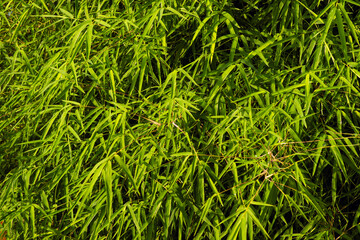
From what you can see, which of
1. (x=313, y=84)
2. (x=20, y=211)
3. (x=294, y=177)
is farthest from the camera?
(x=20, y=211)

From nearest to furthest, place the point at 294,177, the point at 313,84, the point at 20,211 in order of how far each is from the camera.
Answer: the point at 294,177 → the point at 313,84 → the point at 20,211

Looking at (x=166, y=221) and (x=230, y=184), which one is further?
(x=230, y=184)

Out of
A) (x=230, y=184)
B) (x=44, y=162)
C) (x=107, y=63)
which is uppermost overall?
(x=107, y=63)

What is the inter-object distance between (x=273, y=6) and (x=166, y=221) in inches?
37.4

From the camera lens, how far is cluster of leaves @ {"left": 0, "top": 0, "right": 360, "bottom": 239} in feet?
5.33

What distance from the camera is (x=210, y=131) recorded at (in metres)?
1.80

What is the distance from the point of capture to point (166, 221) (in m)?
1.65

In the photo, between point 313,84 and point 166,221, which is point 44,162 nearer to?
point 166,221

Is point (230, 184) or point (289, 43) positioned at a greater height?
point (289, 43)

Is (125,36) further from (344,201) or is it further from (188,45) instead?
(344,201)

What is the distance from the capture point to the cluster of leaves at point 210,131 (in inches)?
64.0

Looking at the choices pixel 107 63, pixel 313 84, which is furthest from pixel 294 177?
pixel 107 63

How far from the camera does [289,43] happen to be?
1.84 metres

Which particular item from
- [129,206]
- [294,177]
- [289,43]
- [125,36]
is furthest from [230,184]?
[125,36]
